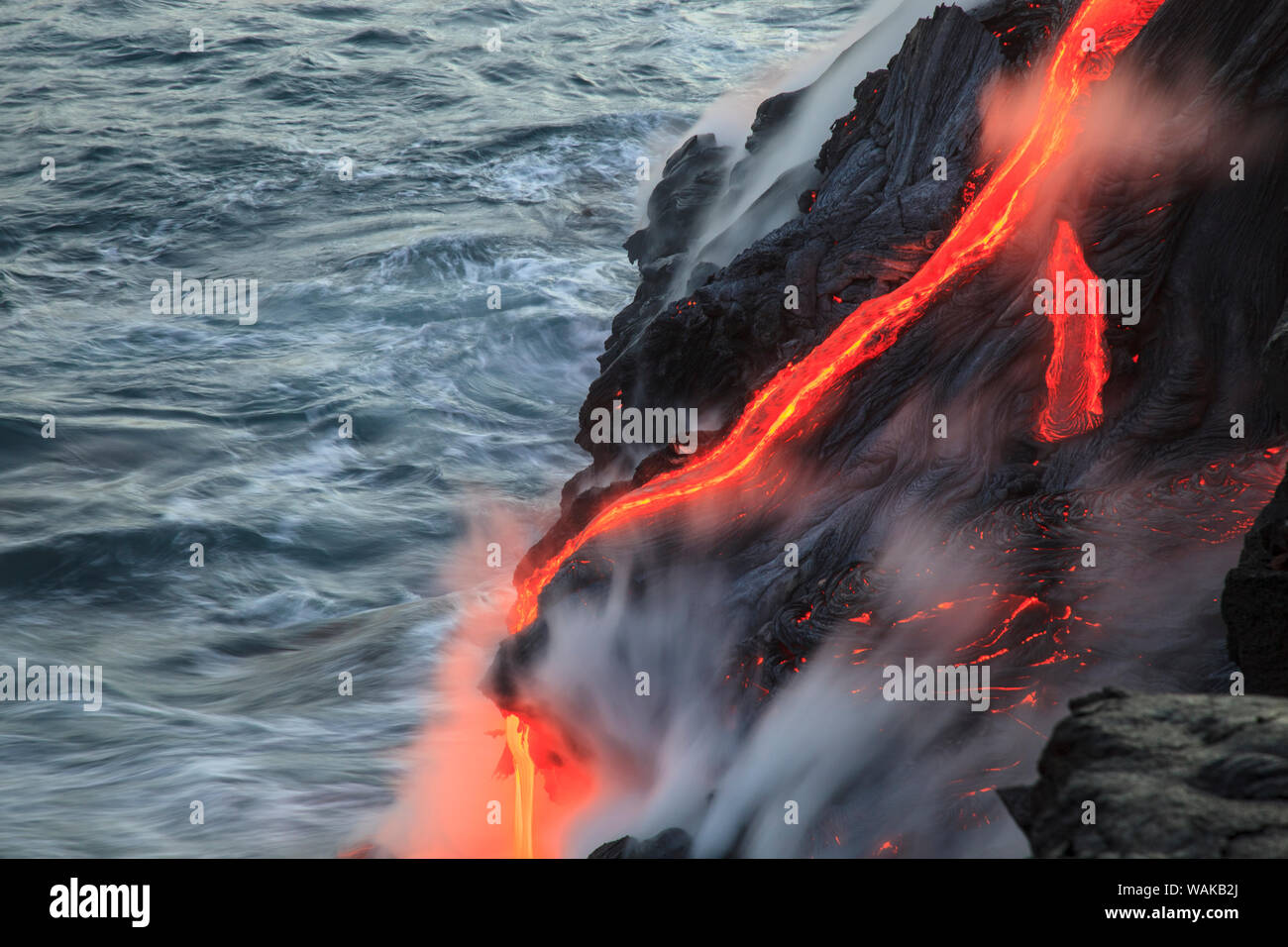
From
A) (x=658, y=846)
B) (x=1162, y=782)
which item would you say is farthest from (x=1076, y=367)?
(x=1162, y=782)

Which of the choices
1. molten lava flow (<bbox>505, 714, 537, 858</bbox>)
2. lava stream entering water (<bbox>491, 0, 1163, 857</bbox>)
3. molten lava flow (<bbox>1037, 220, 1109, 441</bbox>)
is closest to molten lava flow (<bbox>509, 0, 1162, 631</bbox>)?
lava stream entering water (<bbox>491, 0, 1163, 857</bbox>)

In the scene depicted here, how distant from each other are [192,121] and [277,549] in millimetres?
14826

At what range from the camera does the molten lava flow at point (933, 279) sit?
22.4ft

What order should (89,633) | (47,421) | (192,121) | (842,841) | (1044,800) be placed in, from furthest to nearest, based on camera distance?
(192,121) < (47,421) < (89,633) < (842,841) < (1044,800)

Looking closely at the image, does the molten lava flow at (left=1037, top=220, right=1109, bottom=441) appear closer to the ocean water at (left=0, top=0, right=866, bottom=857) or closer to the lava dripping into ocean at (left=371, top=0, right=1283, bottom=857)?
the lava dripping into ocean at (left=371, top=0, right=1283, bottom=857)

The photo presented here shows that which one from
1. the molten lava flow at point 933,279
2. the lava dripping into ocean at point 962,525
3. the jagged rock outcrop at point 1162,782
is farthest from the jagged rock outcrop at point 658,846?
the jagged rock outcrop at point 1162,782

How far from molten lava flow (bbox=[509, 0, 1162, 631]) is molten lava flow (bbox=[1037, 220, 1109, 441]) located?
24.8 inches

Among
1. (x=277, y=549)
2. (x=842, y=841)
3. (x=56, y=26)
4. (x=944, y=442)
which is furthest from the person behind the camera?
(x=56, y=26)

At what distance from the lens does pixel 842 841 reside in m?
5.46

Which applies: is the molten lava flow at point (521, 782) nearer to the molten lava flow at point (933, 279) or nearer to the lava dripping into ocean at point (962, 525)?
the lava dripping into ocean at point (962, 525)

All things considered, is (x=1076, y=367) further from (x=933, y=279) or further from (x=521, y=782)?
(x=521, y=782)

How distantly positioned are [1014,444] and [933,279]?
1.20 metres
